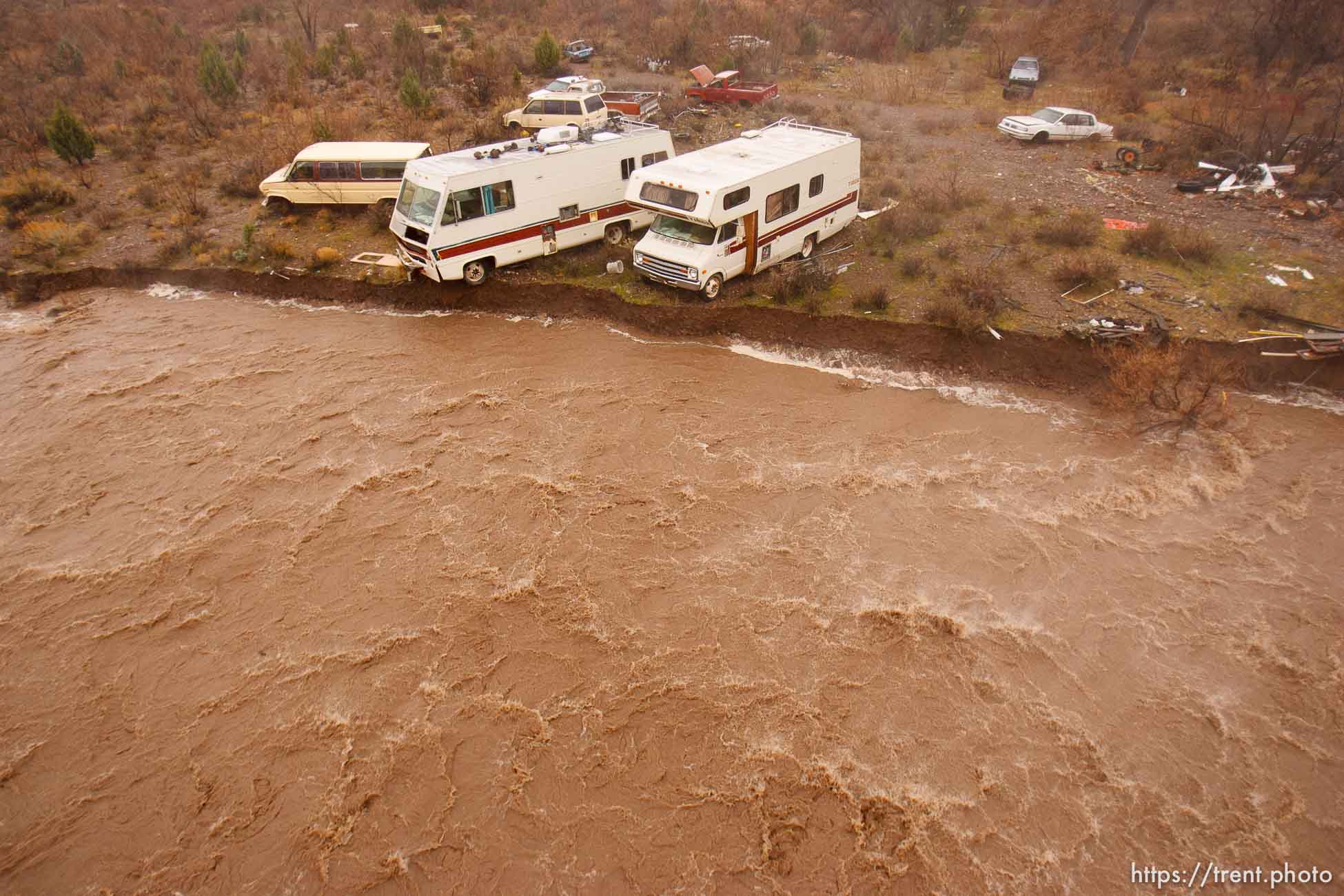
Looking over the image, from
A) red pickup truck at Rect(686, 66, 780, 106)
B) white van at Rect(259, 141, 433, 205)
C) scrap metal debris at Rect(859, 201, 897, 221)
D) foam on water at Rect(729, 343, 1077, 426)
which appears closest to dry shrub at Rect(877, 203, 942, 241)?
scrap metal debris at Rect(859, 201, 897, 221)

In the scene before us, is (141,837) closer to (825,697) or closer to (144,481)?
(144,481)

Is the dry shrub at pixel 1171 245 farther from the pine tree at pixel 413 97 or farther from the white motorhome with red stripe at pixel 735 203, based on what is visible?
the pine tree at pixel 413 97

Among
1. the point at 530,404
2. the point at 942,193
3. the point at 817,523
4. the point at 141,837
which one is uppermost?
the point at 942,193

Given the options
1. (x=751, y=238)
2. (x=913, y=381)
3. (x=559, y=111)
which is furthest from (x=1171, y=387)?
(x=559, y=111)

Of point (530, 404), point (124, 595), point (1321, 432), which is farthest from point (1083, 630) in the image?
point (124, 595)

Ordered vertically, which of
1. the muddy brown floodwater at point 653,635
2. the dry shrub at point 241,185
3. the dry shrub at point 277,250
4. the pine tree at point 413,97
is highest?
the pine tree at point 413,97

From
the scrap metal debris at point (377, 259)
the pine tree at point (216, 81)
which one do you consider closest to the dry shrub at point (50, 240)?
the scrap metal debris at point (377, 259)

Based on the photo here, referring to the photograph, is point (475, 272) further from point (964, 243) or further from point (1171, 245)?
point (1171, 245)
